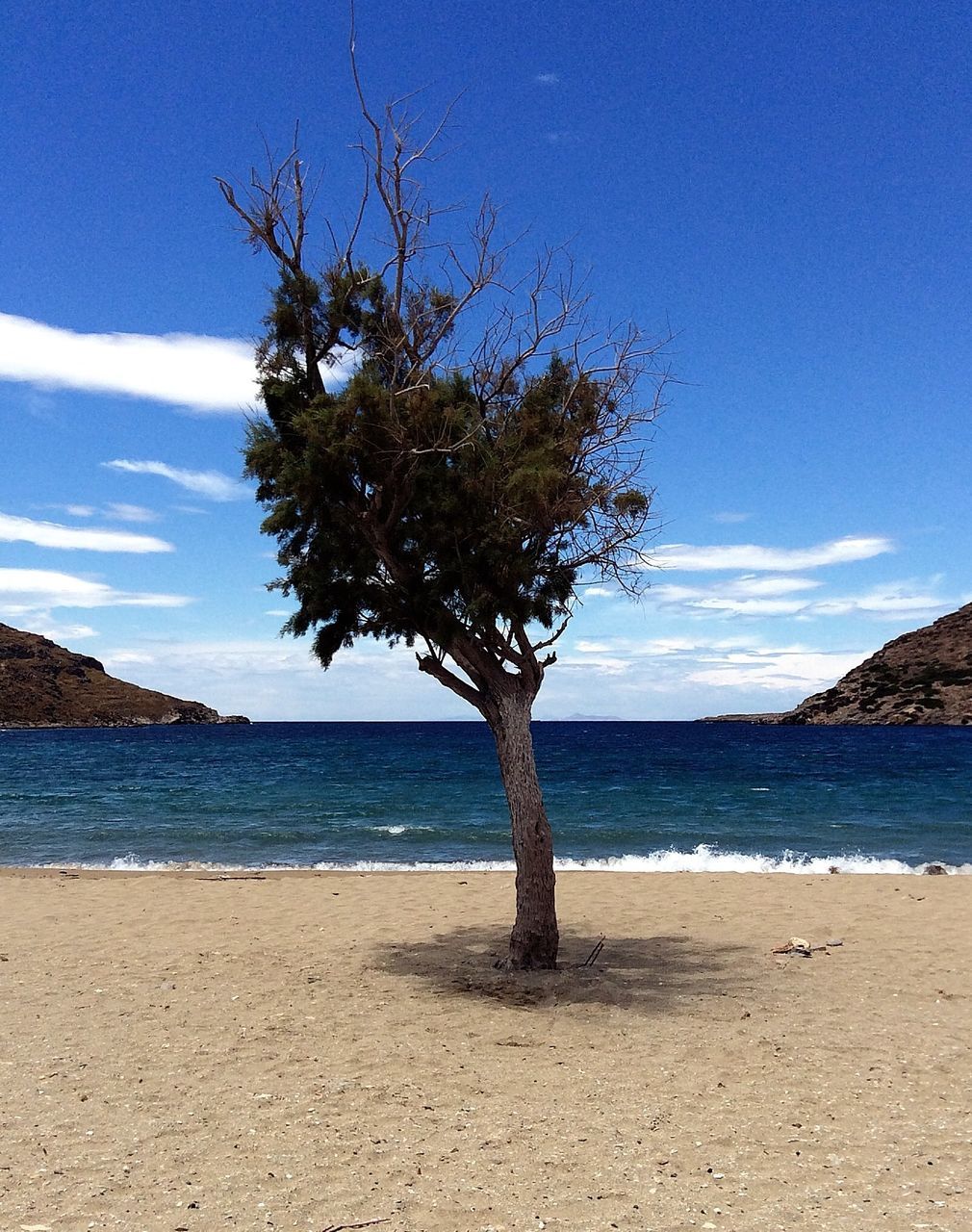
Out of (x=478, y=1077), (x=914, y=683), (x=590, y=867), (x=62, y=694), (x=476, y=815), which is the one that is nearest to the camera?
(x=478, y=1077)

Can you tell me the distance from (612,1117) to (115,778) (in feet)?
164

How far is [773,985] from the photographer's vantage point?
1026 cm

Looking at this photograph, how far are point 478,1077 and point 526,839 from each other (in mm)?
3284

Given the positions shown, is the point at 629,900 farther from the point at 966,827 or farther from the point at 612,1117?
the point at 966,827

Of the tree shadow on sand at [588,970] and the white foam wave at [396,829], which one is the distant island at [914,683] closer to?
the white foam wave at [396,829]

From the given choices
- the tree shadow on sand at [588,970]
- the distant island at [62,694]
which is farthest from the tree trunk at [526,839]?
the distant island at [62,694]

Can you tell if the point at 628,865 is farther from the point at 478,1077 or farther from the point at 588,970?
the point at 478,1077

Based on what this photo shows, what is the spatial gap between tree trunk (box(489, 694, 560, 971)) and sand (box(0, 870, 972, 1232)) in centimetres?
37

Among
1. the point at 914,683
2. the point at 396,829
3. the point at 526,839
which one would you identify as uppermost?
the point at 914,683

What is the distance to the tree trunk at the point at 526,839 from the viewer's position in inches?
402

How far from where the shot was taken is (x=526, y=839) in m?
A: 10.3

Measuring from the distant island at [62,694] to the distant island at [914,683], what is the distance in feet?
429

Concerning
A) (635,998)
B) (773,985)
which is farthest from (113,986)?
(773,985)

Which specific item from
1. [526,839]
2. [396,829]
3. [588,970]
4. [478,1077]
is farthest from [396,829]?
[478,1077]
